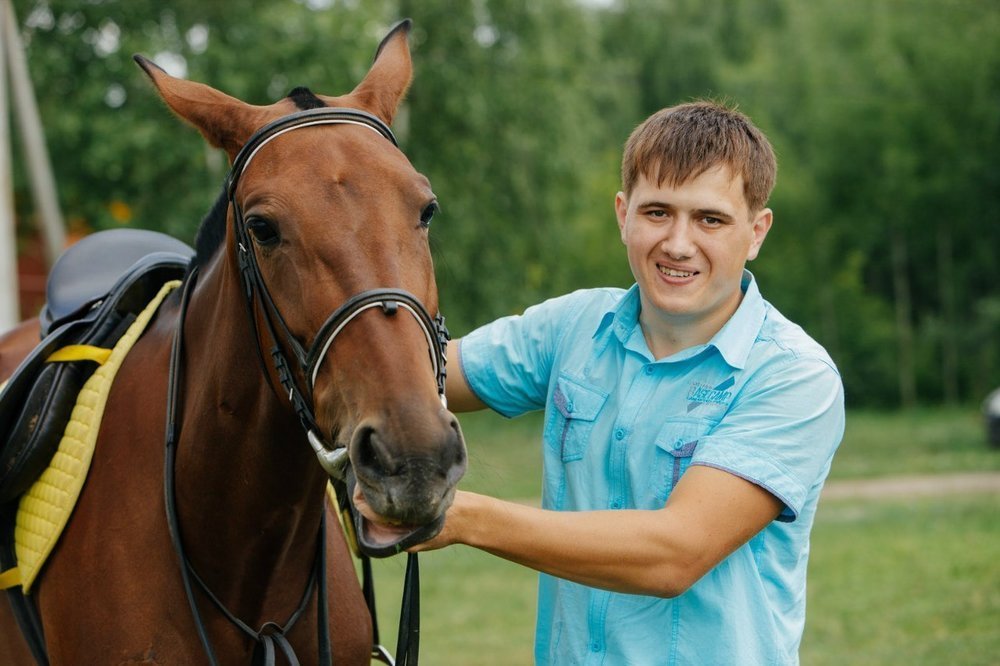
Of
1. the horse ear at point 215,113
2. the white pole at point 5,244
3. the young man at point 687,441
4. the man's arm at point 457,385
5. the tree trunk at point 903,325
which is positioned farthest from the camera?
the tree trunk at point 903,325

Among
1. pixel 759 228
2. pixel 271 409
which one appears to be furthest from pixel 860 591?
pixel 271 409

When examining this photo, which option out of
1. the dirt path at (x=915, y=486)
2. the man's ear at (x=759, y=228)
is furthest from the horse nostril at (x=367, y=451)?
the dirt path at (x=915, y=486)

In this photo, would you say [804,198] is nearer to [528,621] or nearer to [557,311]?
[528,621]

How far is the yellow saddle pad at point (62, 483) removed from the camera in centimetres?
274

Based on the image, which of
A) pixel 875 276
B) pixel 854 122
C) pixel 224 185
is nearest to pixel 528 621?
pixel 224 185

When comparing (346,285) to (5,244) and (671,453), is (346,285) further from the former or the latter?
(5,244)

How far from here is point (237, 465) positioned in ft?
8.23

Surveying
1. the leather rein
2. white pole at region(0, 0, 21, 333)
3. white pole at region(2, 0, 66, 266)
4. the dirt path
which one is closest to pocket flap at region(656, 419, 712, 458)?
the leather rein

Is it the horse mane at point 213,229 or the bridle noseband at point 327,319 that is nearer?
the bridle noseband at point 327,319

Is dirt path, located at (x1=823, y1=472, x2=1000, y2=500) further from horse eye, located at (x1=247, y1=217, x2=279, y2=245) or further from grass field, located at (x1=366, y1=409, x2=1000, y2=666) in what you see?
horse eye, located at (x1=247, y1=217, x2=279, y2=245)

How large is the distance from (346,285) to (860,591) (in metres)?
7.92

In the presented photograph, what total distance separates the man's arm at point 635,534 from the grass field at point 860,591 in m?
0.18

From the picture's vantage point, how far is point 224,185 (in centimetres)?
253

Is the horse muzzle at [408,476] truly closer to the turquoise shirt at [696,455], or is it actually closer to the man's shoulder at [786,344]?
the turquoise shirt at [696,455]
